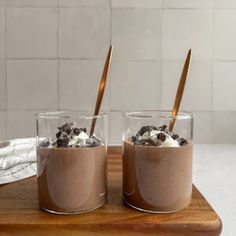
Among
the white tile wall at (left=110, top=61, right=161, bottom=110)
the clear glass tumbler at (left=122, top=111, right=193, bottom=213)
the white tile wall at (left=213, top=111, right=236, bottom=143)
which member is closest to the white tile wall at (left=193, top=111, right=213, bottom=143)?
the white tile wall at (left=213, top=111, right=236, bottom=143)

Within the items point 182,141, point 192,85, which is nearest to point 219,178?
point 182,141

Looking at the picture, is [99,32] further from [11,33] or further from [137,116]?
[137,116]

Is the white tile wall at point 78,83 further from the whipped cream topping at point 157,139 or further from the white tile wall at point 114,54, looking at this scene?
the whipped cream topping at point 157,139

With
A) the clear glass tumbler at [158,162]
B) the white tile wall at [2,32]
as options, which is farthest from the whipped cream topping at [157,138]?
the white tile wall at [2,32]

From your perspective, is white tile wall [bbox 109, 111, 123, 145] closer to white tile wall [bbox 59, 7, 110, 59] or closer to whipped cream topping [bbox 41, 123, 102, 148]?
white tile wall [bbox 59, 7, 110, 59]

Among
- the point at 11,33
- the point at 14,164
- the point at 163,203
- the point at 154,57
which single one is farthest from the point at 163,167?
the point at 11,33

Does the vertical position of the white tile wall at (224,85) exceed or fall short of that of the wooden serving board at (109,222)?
it exceeds it
